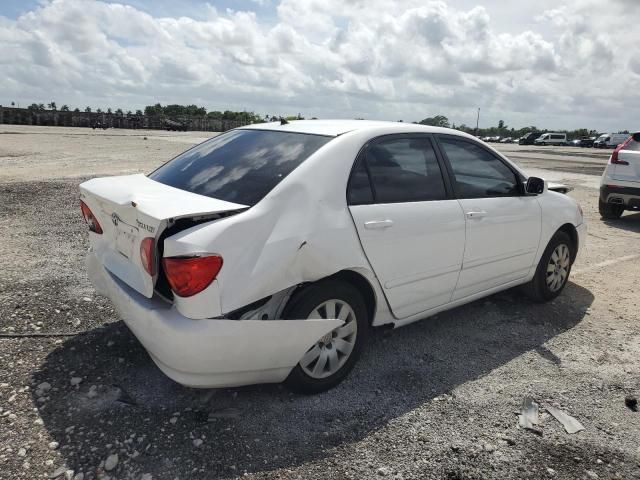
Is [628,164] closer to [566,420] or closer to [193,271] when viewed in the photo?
[566,420]

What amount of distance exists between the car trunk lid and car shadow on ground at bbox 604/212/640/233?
26.9 feet

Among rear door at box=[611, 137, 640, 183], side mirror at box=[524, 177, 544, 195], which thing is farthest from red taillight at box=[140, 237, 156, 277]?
rear door at box=[611, 137, 640, 183]

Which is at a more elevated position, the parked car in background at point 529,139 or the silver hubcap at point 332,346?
the parked car in background at point 529,139

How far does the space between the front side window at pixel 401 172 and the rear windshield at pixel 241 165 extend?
354mm

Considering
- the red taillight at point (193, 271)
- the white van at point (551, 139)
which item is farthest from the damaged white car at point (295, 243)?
the white van at point (551, 139)

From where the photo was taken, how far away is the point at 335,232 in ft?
9.67

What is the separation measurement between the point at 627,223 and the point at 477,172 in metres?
6.63

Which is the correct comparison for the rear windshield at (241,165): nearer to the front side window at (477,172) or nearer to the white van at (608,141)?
the front side window at (477,172)

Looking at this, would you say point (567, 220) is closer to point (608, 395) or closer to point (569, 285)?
point (569, 285)

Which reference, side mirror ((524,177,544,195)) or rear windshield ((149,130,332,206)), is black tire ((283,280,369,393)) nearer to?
rear windshield ((149,130,332,206))

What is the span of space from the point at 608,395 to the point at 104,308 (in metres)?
3.82

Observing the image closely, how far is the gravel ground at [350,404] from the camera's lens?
257 centimetres

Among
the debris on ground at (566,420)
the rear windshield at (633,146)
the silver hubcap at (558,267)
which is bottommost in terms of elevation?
the debris on ground at (566,420)

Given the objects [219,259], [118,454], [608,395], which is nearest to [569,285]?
[608,395]
